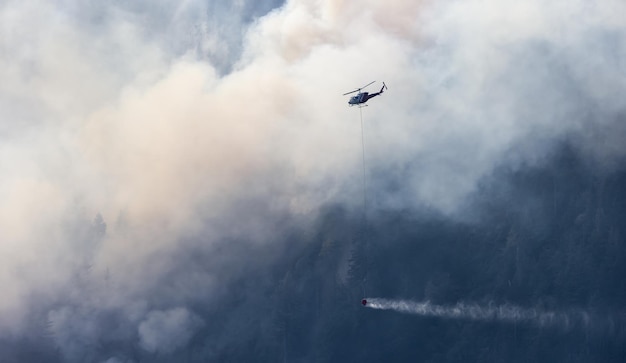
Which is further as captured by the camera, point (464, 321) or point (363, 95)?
point (464, 321)

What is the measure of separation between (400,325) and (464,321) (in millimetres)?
9404

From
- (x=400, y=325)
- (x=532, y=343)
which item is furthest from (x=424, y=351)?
(x=532, y=343)

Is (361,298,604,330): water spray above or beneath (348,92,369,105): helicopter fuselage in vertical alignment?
beneath

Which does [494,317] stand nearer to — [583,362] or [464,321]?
[464,321]

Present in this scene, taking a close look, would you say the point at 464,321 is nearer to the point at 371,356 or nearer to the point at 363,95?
the point at 371,356

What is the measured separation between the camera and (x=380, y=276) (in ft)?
504

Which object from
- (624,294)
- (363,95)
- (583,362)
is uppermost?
(363,95)

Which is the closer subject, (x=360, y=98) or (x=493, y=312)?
(x=360, y=98)

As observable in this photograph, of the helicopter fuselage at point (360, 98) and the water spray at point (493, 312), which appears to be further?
the water spray at point (493, 312)

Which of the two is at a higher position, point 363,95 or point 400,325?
point 363,95

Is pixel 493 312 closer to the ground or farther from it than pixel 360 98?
closer to the ground

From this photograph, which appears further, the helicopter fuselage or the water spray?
the water spray

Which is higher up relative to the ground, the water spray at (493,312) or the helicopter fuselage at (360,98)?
the helicopter fuselage at (360,98)

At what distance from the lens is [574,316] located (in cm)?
14488
